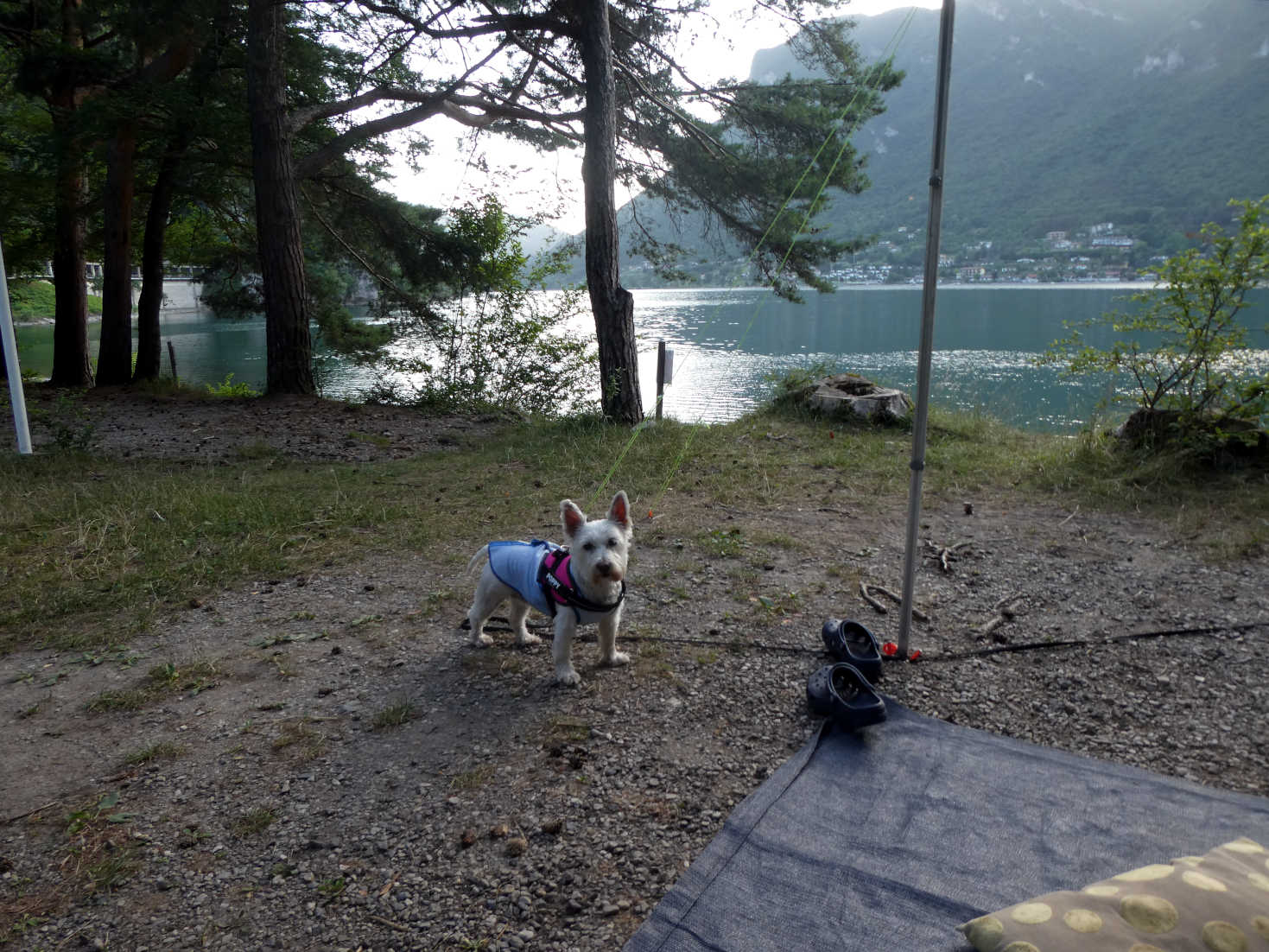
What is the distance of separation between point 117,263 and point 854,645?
1684cm

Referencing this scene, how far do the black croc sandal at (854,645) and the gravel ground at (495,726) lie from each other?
16cm

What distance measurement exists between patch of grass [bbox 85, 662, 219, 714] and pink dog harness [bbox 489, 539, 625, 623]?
1.62 metres

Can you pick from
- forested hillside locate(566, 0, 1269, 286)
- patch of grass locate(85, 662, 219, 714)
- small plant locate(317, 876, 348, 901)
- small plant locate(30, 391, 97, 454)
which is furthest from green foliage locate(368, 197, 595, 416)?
small plant locate(317, 876, 348, 901)

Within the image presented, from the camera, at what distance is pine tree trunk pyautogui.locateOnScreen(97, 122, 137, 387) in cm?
1416

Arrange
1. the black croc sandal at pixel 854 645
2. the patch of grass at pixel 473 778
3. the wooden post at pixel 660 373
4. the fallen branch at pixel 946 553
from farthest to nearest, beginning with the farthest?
the wooden post at pixel 660 373 → the fallen branch at pixel 946 553 → the black croc sandal at pixel 854 645 → the patch of grass at pixel 473 778

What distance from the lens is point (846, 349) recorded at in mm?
26688

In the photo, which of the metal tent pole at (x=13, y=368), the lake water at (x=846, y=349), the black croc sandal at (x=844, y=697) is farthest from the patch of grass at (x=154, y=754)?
the metal tent pole at (x=13, y=368)

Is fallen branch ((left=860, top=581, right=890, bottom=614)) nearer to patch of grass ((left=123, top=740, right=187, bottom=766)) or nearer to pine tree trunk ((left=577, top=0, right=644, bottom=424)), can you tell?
patch of grass ((left=123, top=740, right=187, bottom=766))

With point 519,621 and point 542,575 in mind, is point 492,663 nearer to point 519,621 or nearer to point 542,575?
point 519,621

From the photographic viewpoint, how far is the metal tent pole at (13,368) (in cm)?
802

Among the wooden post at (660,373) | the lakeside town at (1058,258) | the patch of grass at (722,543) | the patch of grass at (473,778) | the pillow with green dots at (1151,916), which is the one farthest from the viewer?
the lakeside town at (1058,258)

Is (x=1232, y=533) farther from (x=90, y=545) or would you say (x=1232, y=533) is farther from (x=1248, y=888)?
(x=90, y=545)

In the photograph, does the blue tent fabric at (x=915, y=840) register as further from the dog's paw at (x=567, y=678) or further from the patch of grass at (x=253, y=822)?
the patch of grass at (x=253, y=822)

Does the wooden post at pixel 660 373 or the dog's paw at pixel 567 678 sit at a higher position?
the wooden post at pixel 660 373
